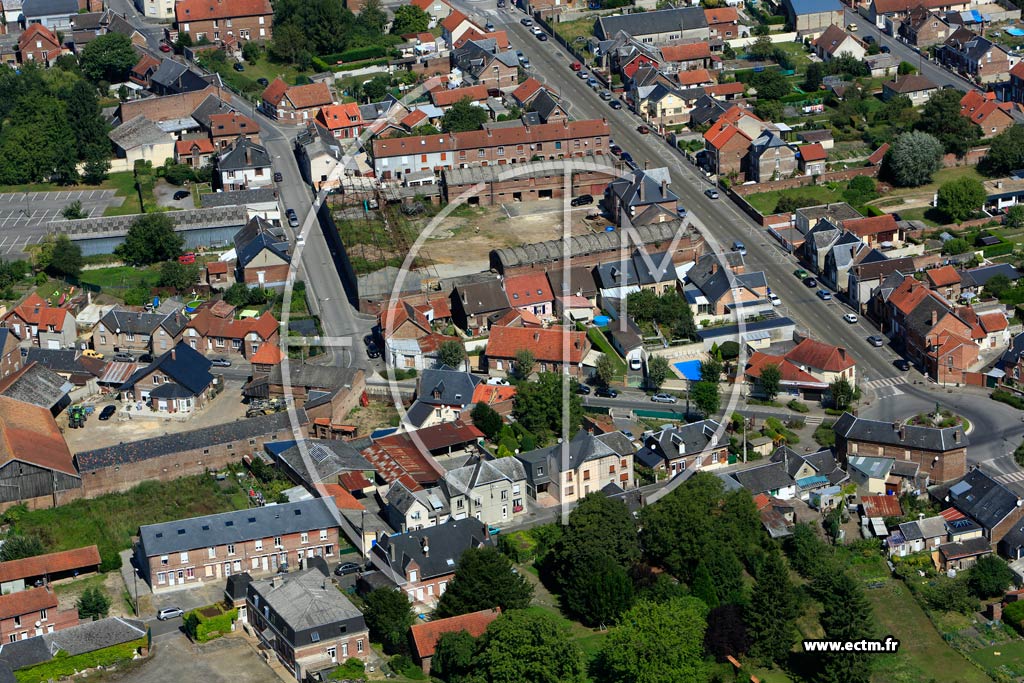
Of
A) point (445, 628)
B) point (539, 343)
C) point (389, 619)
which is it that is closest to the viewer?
point (445, 628)

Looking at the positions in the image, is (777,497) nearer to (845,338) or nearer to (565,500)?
(565,500)

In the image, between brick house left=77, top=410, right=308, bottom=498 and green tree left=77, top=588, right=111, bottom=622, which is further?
brick house left=77, top=410, right=308, bottom=498

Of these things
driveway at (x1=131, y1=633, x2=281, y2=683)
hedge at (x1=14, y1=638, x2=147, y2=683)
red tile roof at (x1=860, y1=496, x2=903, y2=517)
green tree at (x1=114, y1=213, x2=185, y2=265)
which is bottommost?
red tile roof at (x1=860, y1=496, x2=903, y2=517)

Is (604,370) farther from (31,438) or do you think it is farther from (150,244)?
(150,244)

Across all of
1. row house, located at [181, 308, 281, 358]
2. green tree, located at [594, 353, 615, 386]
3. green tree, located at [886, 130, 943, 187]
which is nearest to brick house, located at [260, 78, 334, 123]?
row house, located at [181, 308, 281, 358]

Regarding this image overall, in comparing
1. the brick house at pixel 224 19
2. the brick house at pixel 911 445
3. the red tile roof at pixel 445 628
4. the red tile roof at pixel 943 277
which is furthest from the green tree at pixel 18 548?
the brick house at pixel 224 19

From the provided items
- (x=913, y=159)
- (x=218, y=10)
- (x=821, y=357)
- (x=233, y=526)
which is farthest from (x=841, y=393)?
(x=218, y=10)

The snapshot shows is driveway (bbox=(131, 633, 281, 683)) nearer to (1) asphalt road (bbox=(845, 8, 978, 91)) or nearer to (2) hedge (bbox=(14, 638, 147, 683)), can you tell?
(2) hedge (bbox=(14, 638, 147, 683))
